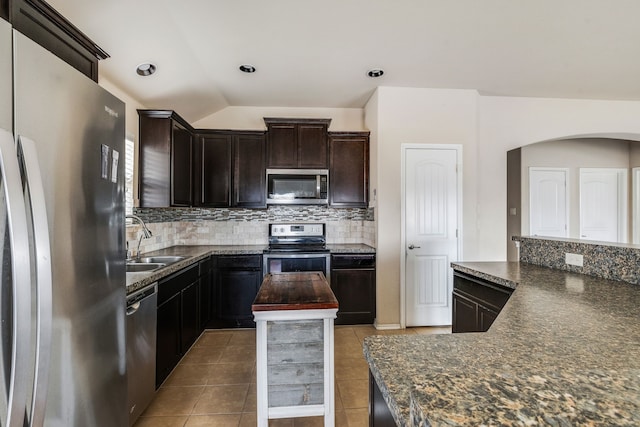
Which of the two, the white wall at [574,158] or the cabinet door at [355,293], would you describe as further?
the white wall at [574,158]

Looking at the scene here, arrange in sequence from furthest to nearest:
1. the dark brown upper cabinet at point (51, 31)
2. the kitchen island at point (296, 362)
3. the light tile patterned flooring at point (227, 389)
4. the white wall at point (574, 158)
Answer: the white wall at point (574, 158)
the light tile patterned flooring at point (227, 389)
the kitchen island at point (296, 362)
the dark brown upper cabinet at point (51, 31)

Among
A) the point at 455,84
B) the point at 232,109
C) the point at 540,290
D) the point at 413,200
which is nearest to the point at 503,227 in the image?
the point at 413,200

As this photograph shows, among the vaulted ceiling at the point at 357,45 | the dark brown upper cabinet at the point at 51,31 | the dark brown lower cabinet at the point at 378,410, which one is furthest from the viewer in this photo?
the vaulted ceiling at the point at 357,45

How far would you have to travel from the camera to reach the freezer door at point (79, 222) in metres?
0.93

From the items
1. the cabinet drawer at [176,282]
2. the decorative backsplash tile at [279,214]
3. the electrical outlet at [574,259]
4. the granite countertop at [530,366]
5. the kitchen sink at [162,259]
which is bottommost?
the cabinet drawer at [176,282]

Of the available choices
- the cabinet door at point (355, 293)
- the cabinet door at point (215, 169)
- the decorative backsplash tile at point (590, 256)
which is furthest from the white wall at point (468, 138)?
the cabinet door at point (215, 169)

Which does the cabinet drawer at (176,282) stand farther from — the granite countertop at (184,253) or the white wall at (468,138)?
the white wall at (468,138)

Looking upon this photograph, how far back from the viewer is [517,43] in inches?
100

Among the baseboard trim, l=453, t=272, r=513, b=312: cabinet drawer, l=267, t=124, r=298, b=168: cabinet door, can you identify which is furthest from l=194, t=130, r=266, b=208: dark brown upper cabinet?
l=453, t=272, r=513, b=312: cabinet drawer

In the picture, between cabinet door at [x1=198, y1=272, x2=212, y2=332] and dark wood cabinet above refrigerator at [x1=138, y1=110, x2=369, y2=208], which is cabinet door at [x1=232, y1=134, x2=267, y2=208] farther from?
cabinet door at [x1=198, y1=272, x2=212, y2=332]

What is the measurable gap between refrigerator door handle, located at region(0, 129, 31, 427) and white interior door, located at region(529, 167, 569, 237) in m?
5.60

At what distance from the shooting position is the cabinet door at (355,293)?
3377 mm

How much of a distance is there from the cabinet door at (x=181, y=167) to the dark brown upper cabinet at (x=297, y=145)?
0.91 m

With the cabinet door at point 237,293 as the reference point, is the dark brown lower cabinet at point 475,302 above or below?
above
